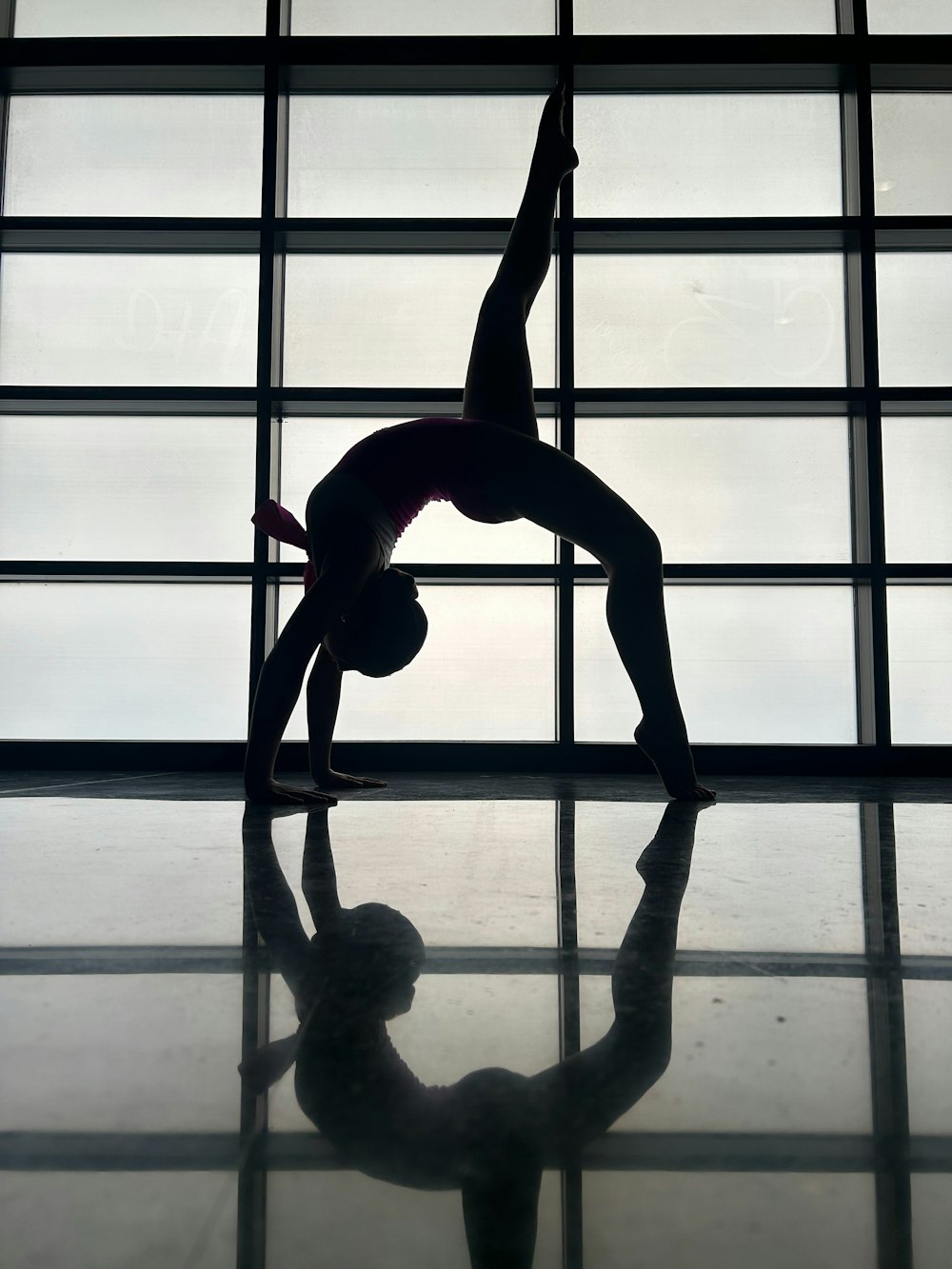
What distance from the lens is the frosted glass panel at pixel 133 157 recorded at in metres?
3.46

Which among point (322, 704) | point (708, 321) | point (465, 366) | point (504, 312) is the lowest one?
point (322, 704)

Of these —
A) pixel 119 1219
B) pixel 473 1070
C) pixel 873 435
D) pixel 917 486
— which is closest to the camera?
pixel 119 1219

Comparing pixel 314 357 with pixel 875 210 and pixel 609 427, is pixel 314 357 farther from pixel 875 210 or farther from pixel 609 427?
pixel 875 210

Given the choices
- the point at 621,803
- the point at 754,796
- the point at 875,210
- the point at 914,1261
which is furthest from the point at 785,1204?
the point at 875,210

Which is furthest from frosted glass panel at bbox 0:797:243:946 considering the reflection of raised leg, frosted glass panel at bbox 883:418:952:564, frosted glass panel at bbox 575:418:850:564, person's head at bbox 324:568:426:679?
frosted glass panel at bbox 883:418:952:564

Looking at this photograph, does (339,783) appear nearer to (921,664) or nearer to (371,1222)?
(371,1222)

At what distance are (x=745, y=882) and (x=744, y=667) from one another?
255cm

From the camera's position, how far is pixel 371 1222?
295mm

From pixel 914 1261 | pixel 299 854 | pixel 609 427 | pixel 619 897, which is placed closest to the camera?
pixel 914 1261

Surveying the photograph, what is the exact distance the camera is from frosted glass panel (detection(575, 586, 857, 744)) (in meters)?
3.27

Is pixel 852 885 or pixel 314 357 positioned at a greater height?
pixel 314 357

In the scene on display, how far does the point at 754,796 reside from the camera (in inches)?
79.4

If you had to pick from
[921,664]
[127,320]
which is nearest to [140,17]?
[127,320]

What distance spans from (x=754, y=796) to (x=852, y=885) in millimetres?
1167
